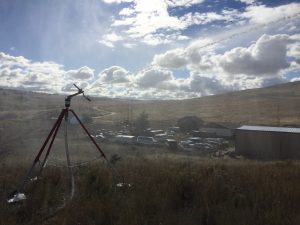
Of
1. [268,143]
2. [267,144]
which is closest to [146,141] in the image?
[267,144]

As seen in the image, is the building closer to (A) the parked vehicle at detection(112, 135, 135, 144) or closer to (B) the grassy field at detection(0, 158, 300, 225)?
(A) the parked vehicle at detection(112, 135, 135, 144)

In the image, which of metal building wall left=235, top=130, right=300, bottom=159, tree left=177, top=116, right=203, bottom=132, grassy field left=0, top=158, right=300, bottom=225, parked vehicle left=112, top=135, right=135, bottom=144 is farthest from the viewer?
tree left=177, top=116, right=203, bottom=132

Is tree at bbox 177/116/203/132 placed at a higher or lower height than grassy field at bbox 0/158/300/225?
lower

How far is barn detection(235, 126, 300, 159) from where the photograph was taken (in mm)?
46375

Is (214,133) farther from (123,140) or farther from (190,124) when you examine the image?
(123,140)

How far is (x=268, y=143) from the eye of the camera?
47531 millimetres

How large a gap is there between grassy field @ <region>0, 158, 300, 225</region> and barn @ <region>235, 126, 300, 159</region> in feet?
129

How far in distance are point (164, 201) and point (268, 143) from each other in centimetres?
4322

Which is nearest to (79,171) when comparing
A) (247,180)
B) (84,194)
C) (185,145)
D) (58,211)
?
(84,194)

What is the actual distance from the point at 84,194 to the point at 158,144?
50.6 m

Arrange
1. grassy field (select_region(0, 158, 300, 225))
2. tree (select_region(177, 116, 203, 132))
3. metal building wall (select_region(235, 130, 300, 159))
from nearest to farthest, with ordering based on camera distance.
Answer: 1. grassy field (select_region(0, 158, 300, 225))
2. metal building wall (select_region(235, 130, 300, 159))
3. tree (select_region(177, 116, 203, 132))

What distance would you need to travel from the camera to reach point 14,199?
7.69 m

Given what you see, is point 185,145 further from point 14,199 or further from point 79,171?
point 14,199

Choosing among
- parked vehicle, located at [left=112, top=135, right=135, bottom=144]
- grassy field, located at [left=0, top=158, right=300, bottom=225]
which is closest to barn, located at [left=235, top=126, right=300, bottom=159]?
parked vehicle, located at [left=112, top=135, right=135, bottom=144]
